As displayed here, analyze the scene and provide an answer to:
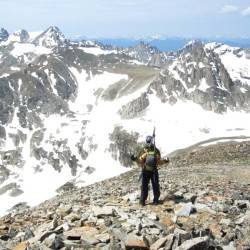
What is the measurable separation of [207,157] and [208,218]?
44.1m

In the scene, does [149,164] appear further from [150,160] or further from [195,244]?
[195,244]

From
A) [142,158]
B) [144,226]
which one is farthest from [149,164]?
[144,226]

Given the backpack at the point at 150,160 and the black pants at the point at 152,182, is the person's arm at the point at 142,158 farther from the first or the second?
the black pants at the point at 152,182

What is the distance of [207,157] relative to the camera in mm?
64125

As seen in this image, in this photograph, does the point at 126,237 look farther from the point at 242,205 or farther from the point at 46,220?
the point at 242,205

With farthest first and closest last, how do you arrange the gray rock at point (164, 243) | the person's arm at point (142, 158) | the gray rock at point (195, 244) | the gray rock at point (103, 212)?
the person's arm at point (142, 158), the gray rock at point (103, 212), the gray rock at point (164, 243), the gray rock at point (195, 244)

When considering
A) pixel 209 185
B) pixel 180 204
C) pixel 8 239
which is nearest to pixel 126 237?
pixel 8 239

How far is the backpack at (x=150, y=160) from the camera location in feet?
78.4

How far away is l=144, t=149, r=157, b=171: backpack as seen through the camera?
23.9m

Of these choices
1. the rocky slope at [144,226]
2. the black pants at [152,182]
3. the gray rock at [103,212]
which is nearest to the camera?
the rocky slope at [144,226]

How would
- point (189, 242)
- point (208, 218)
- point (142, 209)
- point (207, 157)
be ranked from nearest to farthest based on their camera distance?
point (189, 242) → point (208, 218) → point (142, 209) → point (207, 157)

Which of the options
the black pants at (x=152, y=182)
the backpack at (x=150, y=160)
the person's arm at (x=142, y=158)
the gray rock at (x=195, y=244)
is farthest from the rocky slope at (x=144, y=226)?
the person's arm at (x=142, y=158)

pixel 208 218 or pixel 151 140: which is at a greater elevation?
pixel 151 140

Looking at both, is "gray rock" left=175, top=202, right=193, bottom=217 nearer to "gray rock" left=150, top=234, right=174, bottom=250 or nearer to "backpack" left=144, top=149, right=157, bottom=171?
"backpack" left=144, top=149, right=157, bottom=171
